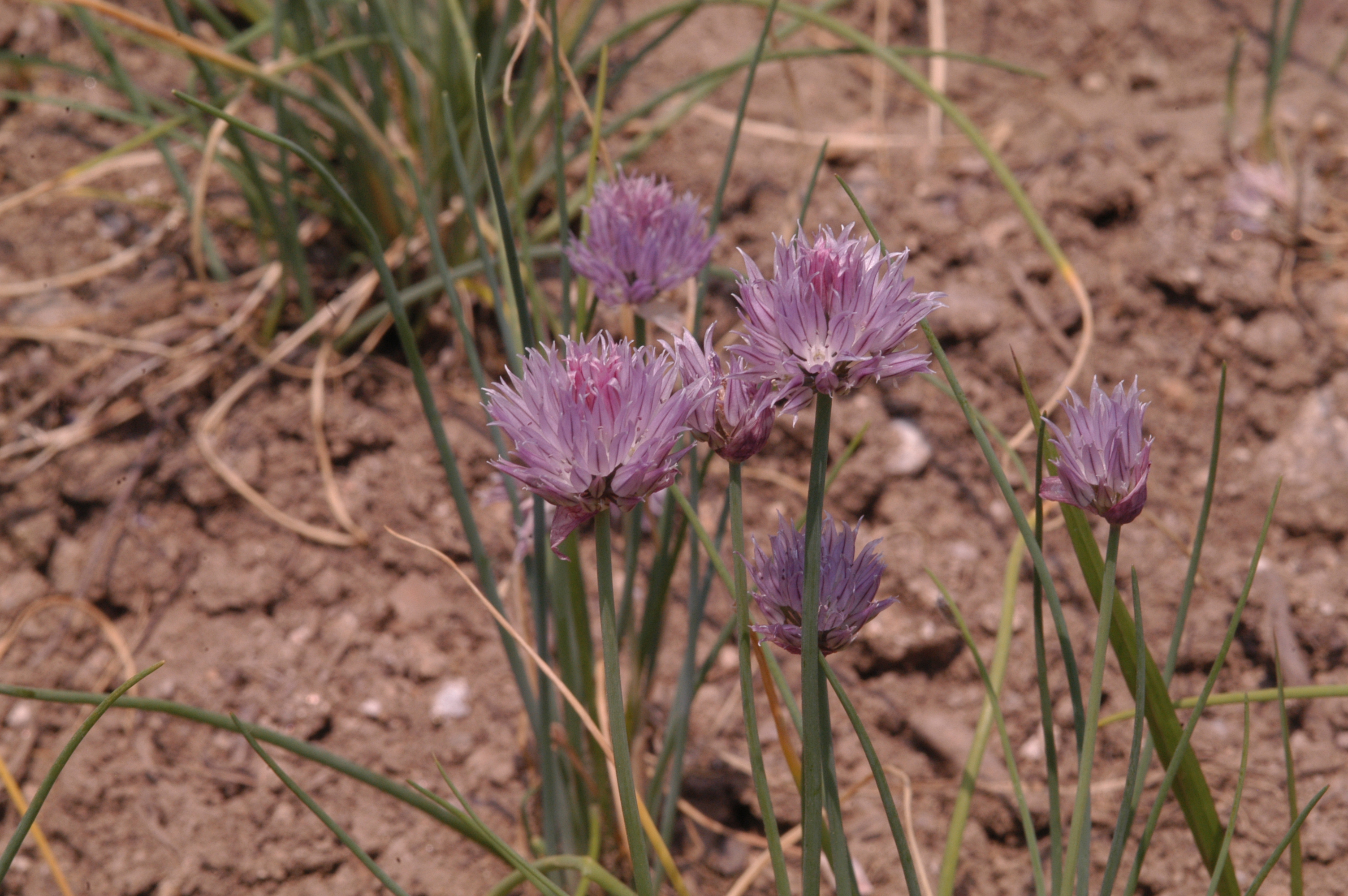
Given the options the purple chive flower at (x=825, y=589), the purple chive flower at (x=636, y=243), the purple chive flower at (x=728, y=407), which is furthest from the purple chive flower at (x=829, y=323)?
the purple chive flower at (x=636, y=243)

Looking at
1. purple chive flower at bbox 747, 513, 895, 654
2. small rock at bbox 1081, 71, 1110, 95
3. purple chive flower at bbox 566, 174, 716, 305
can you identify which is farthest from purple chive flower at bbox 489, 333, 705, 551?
small rock at bbox 1081, 71, 1110, 95

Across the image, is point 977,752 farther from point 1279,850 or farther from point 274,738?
point 274,738

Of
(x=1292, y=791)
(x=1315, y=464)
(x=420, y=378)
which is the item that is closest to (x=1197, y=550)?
(x=1292, y=791)

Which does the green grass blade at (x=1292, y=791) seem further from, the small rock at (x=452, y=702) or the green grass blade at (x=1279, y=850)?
the small rock at (x=452, y=702)

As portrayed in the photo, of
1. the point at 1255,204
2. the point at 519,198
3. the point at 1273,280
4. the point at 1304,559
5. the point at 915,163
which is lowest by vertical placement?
the point at 1304,559

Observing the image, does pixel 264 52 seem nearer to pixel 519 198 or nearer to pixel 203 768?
pixel 519 198

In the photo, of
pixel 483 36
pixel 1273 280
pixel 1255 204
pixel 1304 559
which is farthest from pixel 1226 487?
pixel 483 36
